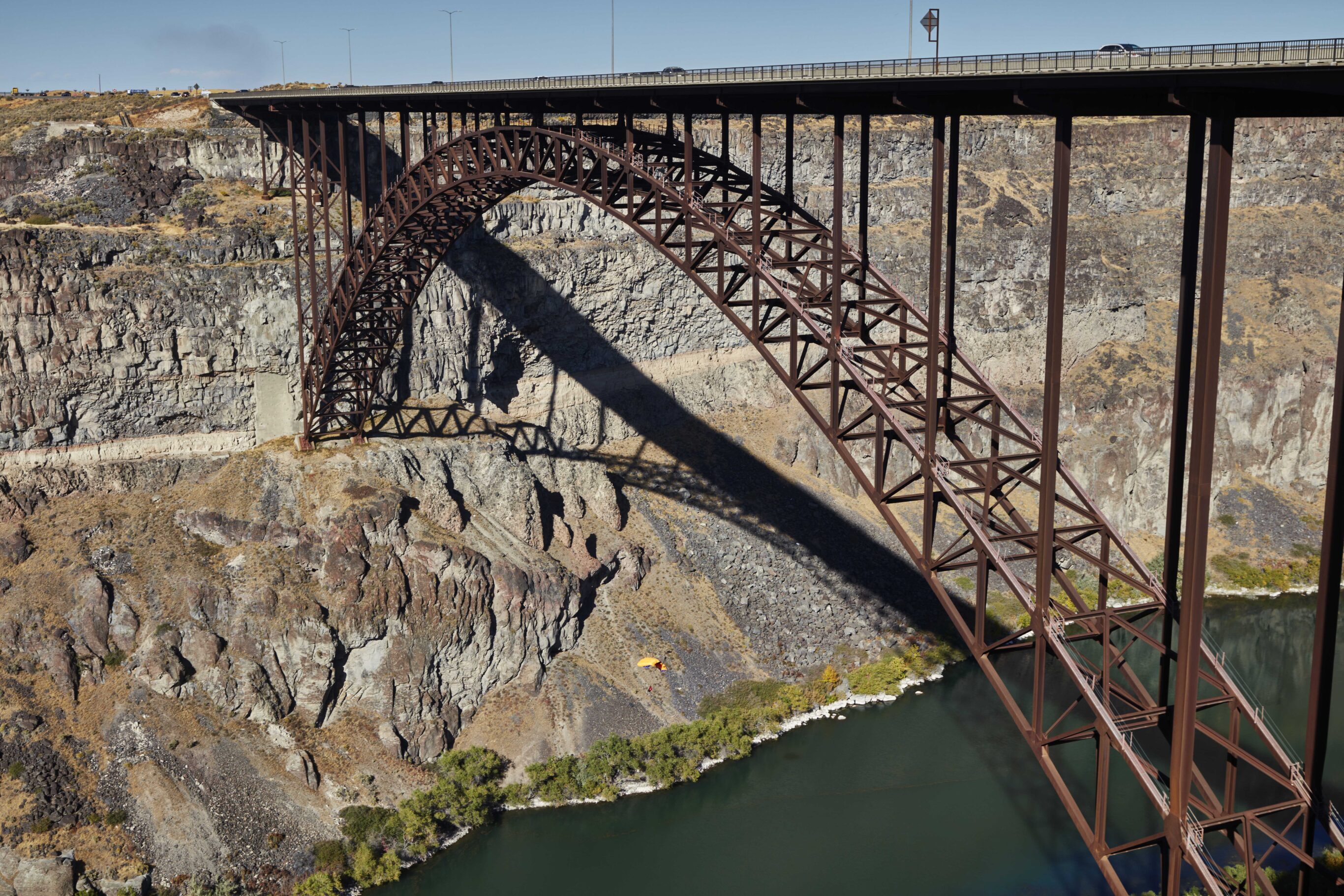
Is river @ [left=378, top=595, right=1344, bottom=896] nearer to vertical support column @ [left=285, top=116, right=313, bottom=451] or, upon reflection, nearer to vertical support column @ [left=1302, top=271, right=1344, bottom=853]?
vertical support column @ [left=1302, top=271, right=1344, bottom=853]

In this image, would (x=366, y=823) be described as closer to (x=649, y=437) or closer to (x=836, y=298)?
(x=836, y=298)

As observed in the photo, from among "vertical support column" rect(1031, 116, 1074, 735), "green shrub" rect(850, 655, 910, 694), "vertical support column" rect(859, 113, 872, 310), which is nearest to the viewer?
"vertical support column" rect(1031, 116, 1074, 735)

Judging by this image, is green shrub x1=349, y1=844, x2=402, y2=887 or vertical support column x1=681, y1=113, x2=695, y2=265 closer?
vertical support column x1=681, y1=113, x2=695, y2=265

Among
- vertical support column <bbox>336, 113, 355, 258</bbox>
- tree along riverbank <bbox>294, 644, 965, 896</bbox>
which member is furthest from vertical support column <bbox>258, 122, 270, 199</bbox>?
tree along riverbank <bbox>294, 644, 965, 896</bbox>

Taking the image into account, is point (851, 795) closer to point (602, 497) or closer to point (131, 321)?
Answer: point (602, 497)

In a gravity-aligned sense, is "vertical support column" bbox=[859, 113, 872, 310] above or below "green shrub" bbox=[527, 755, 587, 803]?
above

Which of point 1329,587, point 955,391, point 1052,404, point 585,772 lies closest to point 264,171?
point 585,772

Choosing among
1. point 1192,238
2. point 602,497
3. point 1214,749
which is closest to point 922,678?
point 1214,749
